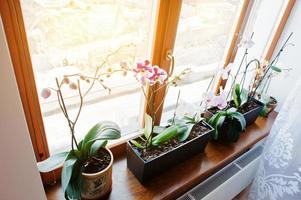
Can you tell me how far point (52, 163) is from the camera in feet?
2.31

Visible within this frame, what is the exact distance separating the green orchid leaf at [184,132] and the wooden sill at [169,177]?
0.19 metres

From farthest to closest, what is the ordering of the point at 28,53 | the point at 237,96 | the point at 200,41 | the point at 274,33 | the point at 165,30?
the point at 274,33
the point at 237,96
the point at 200,41
the point at 165,30
the point at 28,53

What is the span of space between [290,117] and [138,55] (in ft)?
2.66

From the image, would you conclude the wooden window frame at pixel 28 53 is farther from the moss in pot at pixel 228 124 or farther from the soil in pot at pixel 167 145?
the moss in pot at pixel 228 124

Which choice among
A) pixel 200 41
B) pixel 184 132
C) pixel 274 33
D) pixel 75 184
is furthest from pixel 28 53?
pixel 274 33

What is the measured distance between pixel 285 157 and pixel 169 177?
60cm

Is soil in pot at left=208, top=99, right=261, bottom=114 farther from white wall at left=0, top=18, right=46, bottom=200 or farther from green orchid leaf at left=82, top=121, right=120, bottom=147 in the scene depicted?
white wall at left=0, top=18, right=46, bottom=200

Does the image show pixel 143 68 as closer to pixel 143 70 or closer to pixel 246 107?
pixel 143 70

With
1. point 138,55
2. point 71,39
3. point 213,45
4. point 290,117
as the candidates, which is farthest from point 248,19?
point 71,39

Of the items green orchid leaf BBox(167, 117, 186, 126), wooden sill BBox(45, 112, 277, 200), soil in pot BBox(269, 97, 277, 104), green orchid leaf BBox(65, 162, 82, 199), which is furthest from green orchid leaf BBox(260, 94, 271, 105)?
green orchid leaf BBox(65, 162, 82, 199)

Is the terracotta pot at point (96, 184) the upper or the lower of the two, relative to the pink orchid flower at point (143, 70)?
lower

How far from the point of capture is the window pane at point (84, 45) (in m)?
0.65

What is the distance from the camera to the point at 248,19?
4.08 ft

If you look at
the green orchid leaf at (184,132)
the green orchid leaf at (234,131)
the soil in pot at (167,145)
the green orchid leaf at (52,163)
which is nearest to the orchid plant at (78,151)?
the green orchid leaf at (52,163)
